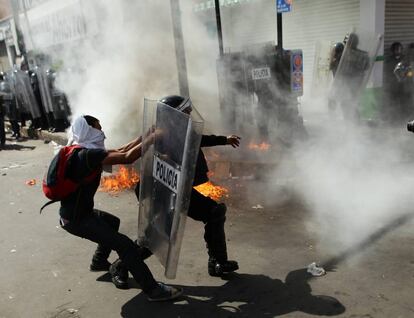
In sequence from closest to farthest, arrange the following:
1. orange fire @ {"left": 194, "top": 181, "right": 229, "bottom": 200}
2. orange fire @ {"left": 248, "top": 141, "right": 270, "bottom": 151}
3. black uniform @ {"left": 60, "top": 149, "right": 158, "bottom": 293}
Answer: black uniform @ {"left": 60, "top": 149, "right": 158, "bottom": 293}, orange fire @ {"left": 194, "top": 181, "right": 229, "bottom": 200}, orange fire @ {"left": 248, "top": 141, "right": 270, "bottom": 151}

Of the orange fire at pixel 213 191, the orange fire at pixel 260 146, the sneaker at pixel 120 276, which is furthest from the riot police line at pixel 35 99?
the sneaker at pixel 120 276

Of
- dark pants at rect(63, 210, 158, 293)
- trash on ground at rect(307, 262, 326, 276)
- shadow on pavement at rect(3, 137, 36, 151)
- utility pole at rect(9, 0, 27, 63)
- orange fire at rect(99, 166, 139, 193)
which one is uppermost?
utility pole at rect(9, 0, 27, 63)

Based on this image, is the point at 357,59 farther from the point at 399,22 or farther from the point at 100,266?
the point at 100,266

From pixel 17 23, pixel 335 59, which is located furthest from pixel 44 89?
pixel 335 59

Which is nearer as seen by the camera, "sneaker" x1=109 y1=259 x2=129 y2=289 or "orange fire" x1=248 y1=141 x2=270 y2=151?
"sneaker" x1=109 y1=259 x2=129 y2=289

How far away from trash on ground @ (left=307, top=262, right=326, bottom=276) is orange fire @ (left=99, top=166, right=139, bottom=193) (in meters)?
3.49

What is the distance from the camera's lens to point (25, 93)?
11.6 meters

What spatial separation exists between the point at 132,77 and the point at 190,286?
5.93 m

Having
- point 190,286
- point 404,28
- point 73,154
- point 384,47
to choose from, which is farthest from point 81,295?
point 404,28

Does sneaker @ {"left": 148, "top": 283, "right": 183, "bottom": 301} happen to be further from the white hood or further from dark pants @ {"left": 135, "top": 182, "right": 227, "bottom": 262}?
the white hood

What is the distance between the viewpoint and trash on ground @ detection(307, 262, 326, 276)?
3.46 m

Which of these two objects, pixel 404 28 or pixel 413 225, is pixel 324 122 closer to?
pixel 404 28

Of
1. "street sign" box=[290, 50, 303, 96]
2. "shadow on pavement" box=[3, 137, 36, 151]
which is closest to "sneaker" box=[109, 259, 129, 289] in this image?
"street sign" box=[290, 50, 303, 96]

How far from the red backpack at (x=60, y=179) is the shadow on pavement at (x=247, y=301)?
37.3 inches
